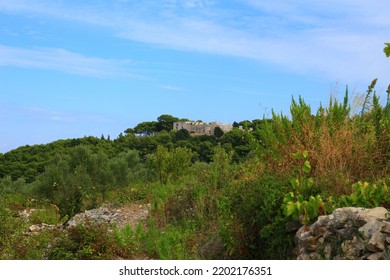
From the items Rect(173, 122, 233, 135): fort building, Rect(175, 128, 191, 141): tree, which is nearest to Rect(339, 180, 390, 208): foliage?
Rect(175, 128, 191, 141): tree

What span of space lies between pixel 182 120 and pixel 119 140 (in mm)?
6553

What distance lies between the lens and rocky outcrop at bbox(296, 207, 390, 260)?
5.03 metres

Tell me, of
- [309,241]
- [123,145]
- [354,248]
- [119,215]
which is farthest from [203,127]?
[354,248]

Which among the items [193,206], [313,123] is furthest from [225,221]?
[193,206]

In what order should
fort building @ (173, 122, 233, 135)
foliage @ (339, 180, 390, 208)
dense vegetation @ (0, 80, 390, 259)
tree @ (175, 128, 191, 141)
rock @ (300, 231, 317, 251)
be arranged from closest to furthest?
rock @ (300, 231, 317, 251) < foliage @ (339, 180, 390, 208) < dense vegetation @ (0, 80, 390, 259) < tree @ (175, 128, 191, 141) < fort building @ (173, 122, 233, 135)

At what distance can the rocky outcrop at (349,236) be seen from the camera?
5.03 metres

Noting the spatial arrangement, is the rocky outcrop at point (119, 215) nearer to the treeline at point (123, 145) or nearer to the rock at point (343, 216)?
the rock at point (343, 216)

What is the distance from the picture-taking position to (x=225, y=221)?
6.85m

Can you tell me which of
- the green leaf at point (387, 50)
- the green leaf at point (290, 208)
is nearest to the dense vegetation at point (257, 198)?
the green leaf at point (290, 208)

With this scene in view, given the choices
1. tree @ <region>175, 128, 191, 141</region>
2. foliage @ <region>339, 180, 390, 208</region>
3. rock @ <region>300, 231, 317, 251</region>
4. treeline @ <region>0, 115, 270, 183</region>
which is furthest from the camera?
tree @ <region>175, 128, 191, 141</region>

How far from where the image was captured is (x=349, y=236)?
530 centimetres

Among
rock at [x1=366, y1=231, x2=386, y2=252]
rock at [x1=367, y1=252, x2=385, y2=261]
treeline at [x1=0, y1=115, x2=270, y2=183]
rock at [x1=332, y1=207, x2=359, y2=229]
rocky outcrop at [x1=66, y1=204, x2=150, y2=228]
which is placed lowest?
rocky outcrop at [x1=66, y1=204, x2=150, y2=228]

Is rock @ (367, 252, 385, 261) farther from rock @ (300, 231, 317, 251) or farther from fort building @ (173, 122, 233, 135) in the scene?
fort building @ (173, 122, 233, 135)

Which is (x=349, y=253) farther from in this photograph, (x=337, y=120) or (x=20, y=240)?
(x=20, y=240)
